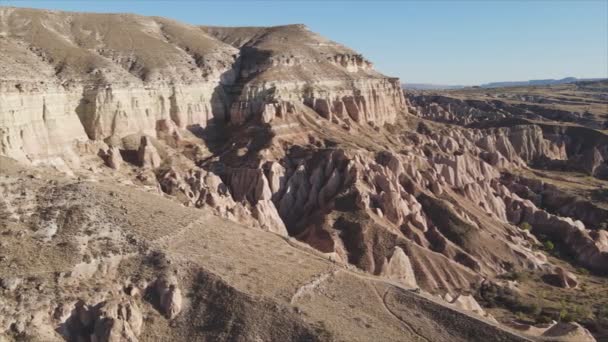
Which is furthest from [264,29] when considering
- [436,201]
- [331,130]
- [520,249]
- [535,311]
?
[535,311]

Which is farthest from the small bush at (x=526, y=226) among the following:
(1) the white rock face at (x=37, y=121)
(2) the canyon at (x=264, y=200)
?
(1) the white rock face at (x=37, y=121)

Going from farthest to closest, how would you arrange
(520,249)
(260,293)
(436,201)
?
(436,201)
(520,249)
(260,293)

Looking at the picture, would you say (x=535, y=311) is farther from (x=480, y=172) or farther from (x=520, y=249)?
(x=480, y=172)

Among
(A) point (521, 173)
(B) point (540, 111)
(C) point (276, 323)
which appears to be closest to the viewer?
(C) point (276, 323)

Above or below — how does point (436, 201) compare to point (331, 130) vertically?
below

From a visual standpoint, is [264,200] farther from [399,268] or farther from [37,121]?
[37,121]

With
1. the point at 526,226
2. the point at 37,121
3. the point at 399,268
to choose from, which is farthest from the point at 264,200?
the point at 526,226

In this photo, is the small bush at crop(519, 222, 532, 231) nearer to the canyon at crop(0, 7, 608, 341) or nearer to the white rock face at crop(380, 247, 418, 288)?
the canyon at crop(0, 7, 608, 341)

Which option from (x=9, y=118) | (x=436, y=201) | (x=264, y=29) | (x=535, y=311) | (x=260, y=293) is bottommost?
(x=535, y=311)

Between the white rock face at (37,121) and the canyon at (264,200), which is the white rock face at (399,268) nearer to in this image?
the canyon at (264,200)
